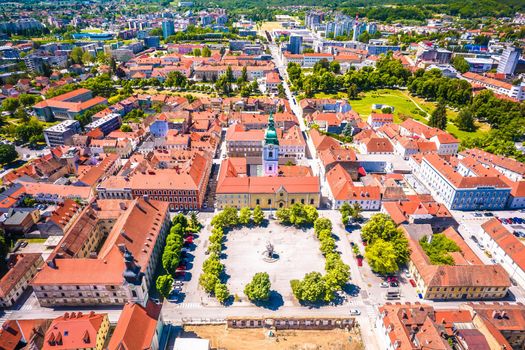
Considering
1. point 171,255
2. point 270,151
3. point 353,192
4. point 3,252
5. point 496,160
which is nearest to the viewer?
point 171,255

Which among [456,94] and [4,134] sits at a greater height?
[456,94]

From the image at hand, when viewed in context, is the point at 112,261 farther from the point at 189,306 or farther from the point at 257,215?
the point at 257,215

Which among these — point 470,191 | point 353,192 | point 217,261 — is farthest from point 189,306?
point 470,191

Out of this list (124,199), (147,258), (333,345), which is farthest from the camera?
(124,199)

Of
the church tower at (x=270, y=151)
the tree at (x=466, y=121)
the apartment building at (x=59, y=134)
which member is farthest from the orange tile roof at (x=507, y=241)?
the apartment building at (x=59, y=134)

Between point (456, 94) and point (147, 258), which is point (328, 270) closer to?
point (147, 258)

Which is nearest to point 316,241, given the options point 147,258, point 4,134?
point 147,258

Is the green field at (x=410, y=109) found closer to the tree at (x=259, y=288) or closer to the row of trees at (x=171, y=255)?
the row of trees at (x=171, y=255)
